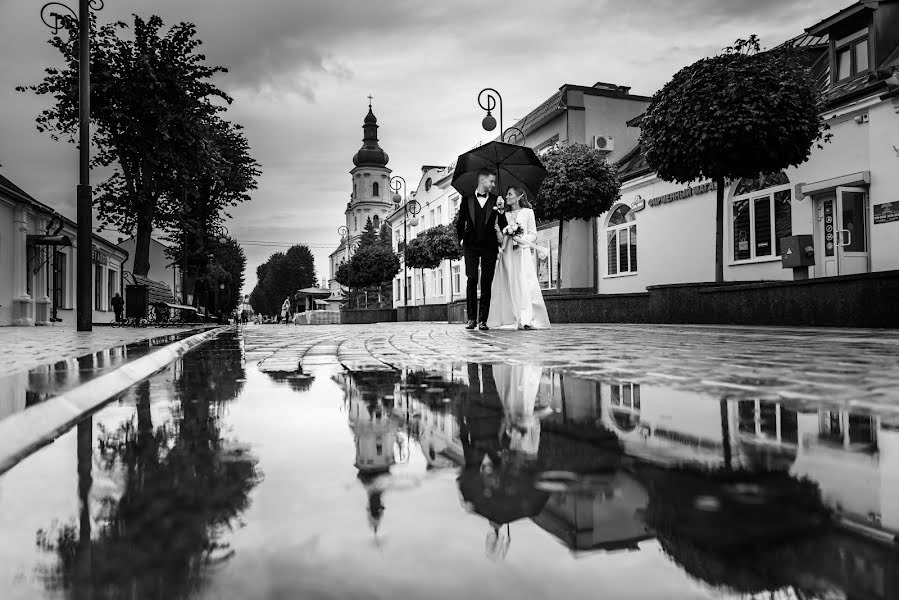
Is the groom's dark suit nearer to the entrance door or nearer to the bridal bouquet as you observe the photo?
the bridal bouquet

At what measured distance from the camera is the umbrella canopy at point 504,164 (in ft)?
41.8

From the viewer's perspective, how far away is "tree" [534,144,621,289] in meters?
19.3

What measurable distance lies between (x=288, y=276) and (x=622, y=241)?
103549mm

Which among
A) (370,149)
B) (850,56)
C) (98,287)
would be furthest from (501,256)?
(370,149)

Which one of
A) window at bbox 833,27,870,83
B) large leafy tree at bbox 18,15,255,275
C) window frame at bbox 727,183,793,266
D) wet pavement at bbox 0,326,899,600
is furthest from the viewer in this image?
large leafy tree at bbox 18,15,255,275

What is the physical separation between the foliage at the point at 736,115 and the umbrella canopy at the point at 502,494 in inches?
507

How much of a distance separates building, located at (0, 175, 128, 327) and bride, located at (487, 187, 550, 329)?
654 inches

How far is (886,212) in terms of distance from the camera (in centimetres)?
1462

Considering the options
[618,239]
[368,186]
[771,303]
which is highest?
[368,186]

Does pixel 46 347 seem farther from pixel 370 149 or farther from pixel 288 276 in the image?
pixel 370 149

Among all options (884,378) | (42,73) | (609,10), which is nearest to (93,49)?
(42,73)

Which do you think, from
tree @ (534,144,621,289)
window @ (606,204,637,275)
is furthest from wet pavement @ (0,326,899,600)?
window @ (606,204,637,275)

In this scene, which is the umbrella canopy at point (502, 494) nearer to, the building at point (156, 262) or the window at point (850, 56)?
the window at point (850, 56)

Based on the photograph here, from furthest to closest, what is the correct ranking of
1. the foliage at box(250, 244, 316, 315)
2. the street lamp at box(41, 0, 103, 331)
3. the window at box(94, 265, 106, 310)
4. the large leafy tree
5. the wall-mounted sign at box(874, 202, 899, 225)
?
the foliage at box(250, 244, 316, 315)
the window at box(94, 265, 106, 310)
the large leafy tree
the wall-mounted sign at box(874, 202, 899, 225)
the street lamp at box(41, 0, 103, 331)
